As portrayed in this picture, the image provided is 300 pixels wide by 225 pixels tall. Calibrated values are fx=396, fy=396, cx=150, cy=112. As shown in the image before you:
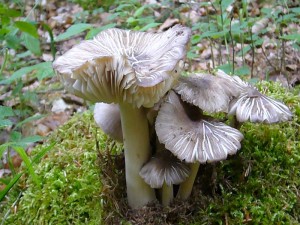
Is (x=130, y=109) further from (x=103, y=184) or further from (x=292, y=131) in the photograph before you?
(x=292, y=131)

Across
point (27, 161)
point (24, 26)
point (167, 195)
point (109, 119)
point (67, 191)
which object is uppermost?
point (24, 26)

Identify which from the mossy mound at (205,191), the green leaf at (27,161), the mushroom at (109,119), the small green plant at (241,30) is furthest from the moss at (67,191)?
the small green plant at (241,30)

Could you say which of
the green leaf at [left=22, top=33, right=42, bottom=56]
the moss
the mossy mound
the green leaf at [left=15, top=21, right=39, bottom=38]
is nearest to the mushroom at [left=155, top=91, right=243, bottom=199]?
the mossy mound

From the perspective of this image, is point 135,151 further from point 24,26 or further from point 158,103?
point 24,26

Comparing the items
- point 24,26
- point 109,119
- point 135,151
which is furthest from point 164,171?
point 24,26

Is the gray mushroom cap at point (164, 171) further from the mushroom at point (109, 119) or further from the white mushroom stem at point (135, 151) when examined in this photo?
the mushroom at point (109, 119)

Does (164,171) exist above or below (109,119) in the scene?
below

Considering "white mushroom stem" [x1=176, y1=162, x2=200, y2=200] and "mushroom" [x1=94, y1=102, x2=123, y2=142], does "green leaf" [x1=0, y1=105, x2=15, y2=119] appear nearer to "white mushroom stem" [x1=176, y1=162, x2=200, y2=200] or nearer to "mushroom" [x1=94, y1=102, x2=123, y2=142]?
"mushroom" [x1=94, y1=102, x2=123, y2=142]
